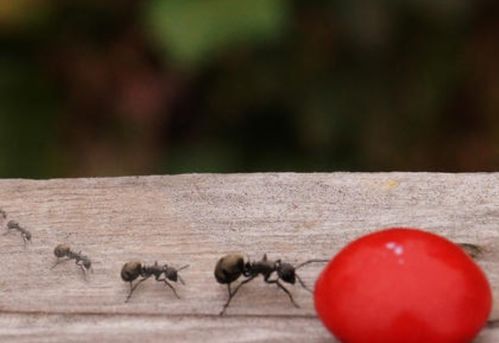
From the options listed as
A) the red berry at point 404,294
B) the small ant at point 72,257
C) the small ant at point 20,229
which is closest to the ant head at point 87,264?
the small ant at point 72,257

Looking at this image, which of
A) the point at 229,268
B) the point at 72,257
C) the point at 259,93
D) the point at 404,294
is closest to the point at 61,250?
the point at 72,257

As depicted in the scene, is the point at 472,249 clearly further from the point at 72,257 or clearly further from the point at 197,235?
the point at 72,257

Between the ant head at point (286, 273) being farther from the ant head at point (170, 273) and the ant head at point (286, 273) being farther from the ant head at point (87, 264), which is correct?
the ant head at point (87, 264)

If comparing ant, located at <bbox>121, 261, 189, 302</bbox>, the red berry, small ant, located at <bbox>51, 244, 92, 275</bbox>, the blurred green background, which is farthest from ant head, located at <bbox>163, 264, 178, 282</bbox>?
the blurred green background

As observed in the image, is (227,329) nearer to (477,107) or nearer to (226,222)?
(226,222)

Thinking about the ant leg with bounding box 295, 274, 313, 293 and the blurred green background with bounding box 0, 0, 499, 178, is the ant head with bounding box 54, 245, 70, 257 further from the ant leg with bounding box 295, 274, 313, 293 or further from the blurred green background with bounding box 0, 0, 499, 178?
the blurred green background with bounding box 0, 0, 499, 178

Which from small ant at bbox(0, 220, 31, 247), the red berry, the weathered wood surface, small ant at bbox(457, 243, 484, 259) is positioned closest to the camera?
the red berry
